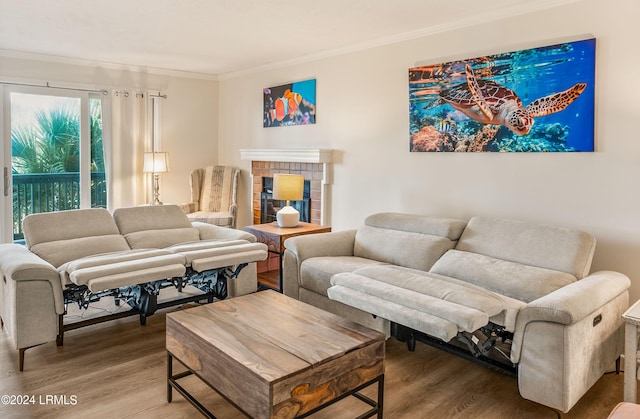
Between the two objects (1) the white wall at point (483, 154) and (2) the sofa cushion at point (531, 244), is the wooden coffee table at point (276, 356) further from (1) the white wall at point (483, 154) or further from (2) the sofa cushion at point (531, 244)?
(1) the white wall at point (483, 154)

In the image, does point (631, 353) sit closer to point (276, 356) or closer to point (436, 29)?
point (276, 356)

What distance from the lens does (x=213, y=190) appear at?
20.0 ft

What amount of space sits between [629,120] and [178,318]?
9.40 ft

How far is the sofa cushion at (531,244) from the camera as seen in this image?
285 centimetres

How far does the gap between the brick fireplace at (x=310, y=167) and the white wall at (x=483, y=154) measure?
0.11 metres

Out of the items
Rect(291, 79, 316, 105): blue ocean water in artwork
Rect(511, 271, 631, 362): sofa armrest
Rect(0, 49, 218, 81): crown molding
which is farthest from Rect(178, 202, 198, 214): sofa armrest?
Rect(511, 271, 631, 362): sofa armrest

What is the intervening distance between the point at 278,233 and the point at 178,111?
9.20 ft

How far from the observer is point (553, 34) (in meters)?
3.21

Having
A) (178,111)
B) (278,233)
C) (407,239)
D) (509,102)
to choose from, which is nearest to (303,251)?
(278,233)

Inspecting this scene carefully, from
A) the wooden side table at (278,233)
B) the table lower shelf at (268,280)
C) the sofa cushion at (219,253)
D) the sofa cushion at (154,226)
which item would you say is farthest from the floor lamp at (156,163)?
the sofa cushion at (219,253)

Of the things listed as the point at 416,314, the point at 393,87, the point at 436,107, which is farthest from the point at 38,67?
the point at 416,314

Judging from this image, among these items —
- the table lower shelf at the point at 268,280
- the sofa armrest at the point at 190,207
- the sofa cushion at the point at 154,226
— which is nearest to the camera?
the sofa cushion at the point at 154,226

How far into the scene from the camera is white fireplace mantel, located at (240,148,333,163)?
4.77 metres

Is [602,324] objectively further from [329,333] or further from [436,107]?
[436,107]
